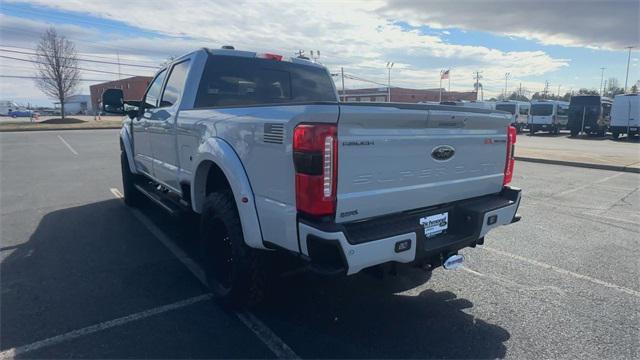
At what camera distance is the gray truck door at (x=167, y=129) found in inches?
181

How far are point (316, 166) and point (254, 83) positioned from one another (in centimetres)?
254

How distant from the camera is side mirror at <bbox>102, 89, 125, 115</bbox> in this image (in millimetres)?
5895

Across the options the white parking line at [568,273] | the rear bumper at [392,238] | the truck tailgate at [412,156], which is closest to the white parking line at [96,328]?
the rear bumper at [392,238]

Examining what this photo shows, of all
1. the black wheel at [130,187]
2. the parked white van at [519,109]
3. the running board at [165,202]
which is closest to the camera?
the running board at [165,202]

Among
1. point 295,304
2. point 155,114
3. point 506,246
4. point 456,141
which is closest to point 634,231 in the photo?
point 506,246

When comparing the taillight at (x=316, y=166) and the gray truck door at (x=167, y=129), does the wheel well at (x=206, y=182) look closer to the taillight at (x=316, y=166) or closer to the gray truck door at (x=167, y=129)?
the gray truck door at (x=167, y=129)

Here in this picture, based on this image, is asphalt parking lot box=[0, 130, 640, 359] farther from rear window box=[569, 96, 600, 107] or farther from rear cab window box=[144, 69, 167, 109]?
rear window box=[569, 96, 600, 107]

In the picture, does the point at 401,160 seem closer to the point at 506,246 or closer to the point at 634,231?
the point at 506,246

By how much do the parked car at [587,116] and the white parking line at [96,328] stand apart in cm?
3289

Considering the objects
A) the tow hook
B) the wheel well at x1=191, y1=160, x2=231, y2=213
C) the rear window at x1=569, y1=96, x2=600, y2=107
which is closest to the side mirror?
the wheel well at x1=191, y1=160, x2=231, y2=213

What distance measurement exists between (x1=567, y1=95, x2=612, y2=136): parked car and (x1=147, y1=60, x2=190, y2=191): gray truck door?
31978 millimetres

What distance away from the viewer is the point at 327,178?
253cm

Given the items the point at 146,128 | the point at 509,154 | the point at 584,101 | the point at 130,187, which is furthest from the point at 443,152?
the point at 584,101

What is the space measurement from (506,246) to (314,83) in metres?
3.11
